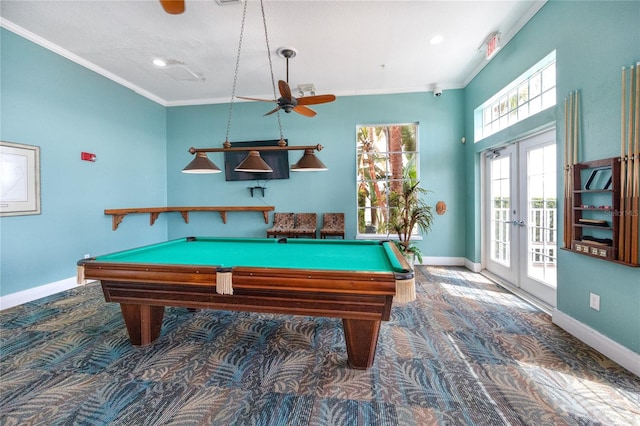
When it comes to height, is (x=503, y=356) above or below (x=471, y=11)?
below

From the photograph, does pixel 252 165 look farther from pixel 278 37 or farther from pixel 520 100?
pixel 520 100

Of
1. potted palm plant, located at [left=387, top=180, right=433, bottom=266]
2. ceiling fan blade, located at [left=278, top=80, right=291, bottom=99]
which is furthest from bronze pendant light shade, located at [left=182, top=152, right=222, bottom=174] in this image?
potted palm plant, located at [left=387, top=180, right=433, bottom=266]

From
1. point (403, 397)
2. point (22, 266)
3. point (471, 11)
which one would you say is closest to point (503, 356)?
point (403, 397)

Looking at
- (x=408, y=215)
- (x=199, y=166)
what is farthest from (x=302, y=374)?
(x=408, y=215)

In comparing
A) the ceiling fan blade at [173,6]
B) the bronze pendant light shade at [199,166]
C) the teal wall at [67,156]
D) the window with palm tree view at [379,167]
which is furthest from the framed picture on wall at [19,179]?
the window with palm tree view at [379,167]

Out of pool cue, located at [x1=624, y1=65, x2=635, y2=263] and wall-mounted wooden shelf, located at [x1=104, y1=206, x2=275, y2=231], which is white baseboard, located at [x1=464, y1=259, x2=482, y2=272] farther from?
→ wall-mounted wooden shelf, located at [x1=104, y1=206, x2=275, y2=231]

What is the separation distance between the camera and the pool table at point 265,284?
1.59 meters

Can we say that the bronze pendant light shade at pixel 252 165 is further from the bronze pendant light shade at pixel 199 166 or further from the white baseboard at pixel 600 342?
the white baseboard at pixel 600 342

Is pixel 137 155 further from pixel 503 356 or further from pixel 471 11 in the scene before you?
pixel 503 356

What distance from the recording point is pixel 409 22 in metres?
2.93

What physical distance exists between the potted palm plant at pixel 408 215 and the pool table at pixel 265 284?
83.8 inches

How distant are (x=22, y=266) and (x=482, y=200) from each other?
6.35 meters

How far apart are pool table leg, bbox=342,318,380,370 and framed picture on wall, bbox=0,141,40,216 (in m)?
3.96

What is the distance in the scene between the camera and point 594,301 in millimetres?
2115
